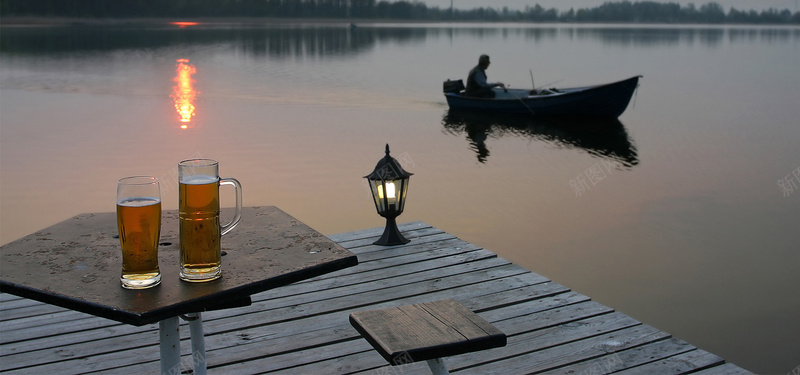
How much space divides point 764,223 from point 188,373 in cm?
861

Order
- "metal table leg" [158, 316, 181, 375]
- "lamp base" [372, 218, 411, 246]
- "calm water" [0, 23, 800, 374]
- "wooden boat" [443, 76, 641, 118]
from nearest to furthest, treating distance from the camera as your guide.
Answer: "metal table leg" [158, 316, 181, 375] < "lamp base" [372, 218, 411, 246] < "calm water" [0, 23, 800, 374] < "wooden boat" [443, 76, 641, 118]

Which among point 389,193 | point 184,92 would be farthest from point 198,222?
point 184,92

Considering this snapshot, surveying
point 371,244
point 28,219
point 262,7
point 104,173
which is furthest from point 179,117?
point 262,7

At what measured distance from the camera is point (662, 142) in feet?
55.5

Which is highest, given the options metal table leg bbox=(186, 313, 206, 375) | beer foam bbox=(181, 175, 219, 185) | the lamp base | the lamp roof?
beer foam bbox=(181, 175, 219, 185)

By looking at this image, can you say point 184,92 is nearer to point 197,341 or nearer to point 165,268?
→ point 197,341

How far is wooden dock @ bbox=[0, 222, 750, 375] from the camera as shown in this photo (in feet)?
11.2

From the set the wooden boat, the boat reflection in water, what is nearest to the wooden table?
the boat reflection in water

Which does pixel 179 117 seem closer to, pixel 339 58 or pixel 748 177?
pixel 748 177

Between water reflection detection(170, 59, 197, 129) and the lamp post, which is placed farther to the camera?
water reflection detection(170, 59, 197, 129)

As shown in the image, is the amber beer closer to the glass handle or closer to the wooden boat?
the glass handle

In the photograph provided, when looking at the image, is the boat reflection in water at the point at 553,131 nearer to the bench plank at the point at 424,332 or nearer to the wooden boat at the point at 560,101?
the wooden boat at the point at 560,101

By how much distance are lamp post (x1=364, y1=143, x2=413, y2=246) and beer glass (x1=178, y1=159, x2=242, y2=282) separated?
3267mm

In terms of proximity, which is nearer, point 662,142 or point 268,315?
point 268,315
